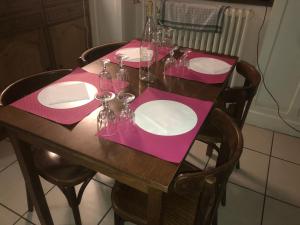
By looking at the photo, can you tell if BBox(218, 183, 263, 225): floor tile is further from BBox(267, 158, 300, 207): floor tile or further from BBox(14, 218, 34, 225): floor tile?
BBox(14, 218, 34, 225): floor tile

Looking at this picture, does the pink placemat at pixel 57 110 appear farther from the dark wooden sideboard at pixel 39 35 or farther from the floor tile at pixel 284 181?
the floor tile at pixel 284 181

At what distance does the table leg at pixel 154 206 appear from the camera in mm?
752

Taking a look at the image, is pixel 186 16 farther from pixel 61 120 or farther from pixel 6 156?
pixel 6 156

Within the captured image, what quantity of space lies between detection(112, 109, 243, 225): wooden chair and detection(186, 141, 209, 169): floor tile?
69 centimetres

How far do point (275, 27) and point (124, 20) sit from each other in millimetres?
1362

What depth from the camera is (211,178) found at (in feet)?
2.30

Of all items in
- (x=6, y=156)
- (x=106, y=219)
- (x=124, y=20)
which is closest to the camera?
(x=106, y=219)

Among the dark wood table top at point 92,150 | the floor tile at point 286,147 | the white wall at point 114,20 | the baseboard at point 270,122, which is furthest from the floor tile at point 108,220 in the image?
the white wall at point 114,20

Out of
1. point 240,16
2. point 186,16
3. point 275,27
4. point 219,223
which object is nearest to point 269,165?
point 219,223

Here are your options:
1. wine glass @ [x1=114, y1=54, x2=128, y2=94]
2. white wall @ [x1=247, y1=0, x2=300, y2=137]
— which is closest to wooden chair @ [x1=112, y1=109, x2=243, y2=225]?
wine glass @ [x1=114, y1=54, x2=128, y2=94]

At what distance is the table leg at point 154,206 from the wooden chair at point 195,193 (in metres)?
0.02

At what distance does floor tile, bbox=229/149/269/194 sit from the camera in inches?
66.7

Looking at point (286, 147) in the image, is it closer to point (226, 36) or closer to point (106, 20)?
point (226, 36)

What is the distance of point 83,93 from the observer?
1.08 metres
